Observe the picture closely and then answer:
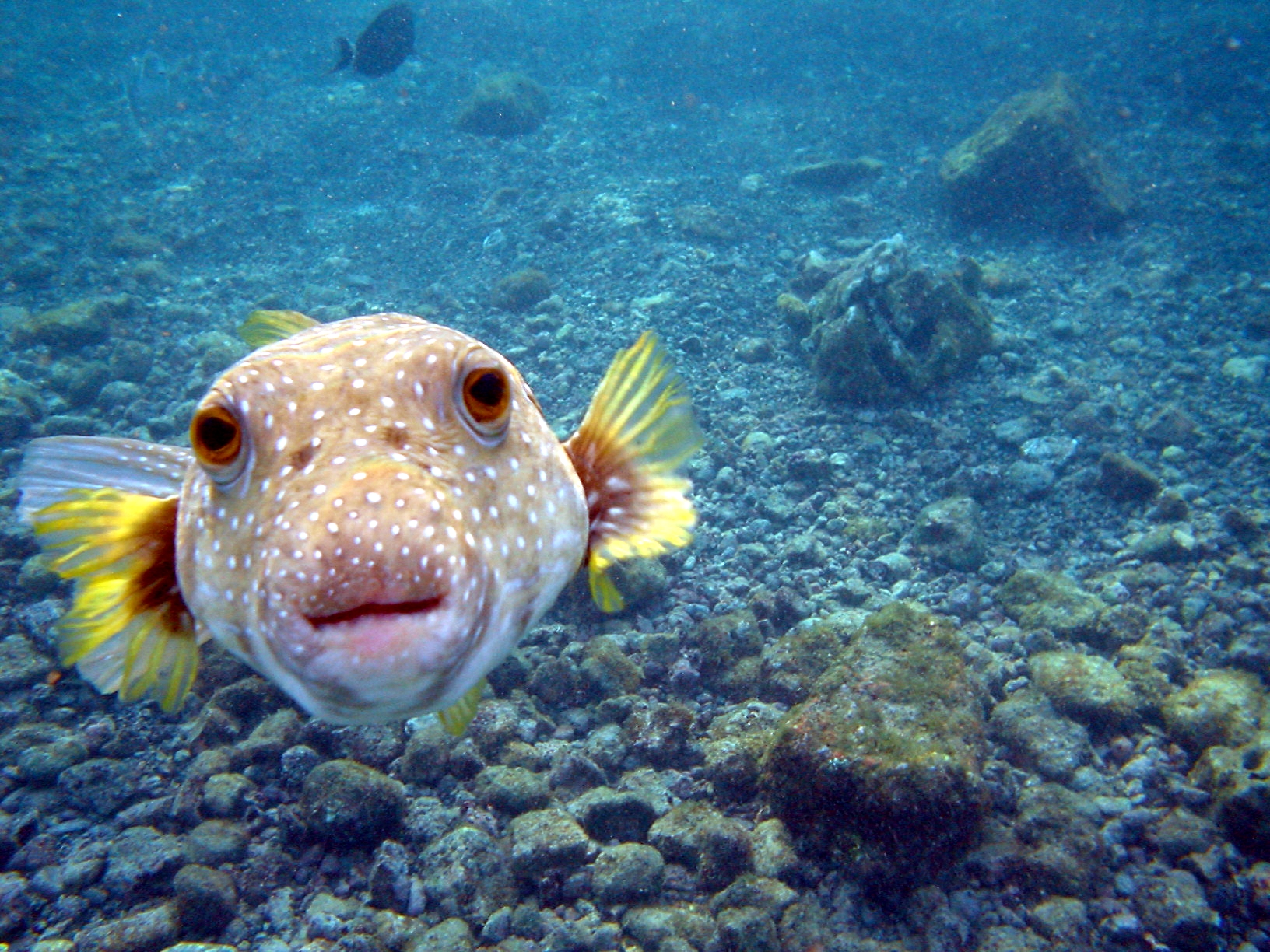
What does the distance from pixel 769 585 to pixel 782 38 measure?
3332cm

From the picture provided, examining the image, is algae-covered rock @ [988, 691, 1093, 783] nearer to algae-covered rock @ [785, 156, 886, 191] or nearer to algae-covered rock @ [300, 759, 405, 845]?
algae-covered rock @ [300, 759, 405, 845]

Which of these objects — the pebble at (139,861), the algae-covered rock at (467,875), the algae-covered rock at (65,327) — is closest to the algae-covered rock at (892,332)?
the algae-covered rock at (467,875)

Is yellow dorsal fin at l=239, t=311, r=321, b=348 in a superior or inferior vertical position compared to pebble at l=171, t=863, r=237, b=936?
superior

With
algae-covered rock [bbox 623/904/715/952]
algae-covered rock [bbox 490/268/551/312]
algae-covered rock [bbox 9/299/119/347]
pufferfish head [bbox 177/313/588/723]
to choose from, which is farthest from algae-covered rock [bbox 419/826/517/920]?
algae-covered rock [bbox 9/299/119/347]

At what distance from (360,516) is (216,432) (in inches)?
24.6

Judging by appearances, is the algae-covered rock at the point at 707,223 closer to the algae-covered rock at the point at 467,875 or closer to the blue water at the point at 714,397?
the blue water at the point at 714,397

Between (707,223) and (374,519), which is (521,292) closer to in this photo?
(707,223)

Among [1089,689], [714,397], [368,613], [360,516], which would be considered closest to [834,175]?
[714,397]

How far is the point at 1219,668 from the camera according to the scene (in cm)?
562

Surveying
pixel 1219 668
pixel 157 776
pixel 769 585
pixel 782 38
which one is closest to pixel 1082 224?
pixel 1219 668

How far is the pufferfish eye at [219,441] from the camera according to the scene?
1.69 metres

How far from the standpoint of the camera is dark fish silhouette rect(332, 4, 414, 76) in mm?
14680

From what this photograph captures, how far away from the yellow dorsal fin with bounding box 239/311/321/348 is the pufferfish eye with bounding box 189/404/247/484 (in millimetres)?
1853

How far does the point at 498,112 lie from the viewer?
853 inches
